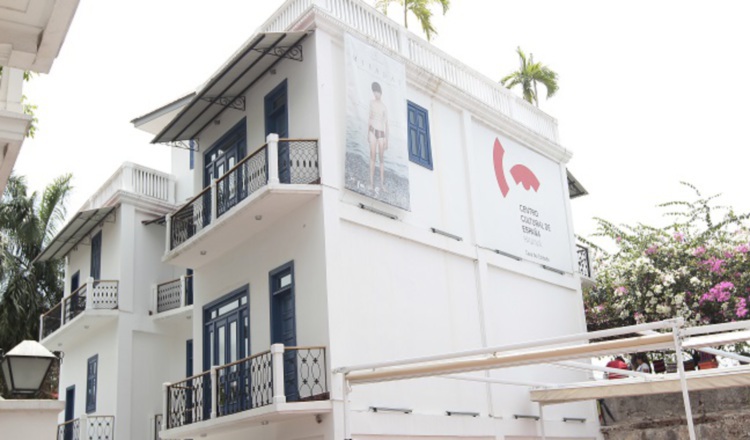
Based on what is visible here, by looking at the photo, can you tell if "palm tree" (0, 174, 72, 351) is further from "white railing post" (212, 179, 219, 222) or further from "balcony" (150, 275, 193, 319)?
"white railing post" (212, 179, 219, 222)

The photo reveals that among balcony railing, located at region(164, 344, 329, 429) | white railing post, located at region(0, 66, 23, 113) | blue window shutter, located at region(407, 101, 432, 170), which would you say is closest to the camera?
white railing post, located at region(0, 66, 23, 113)

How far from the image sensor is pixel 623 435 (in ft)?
61.3

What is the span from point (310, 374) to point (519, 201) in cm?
775

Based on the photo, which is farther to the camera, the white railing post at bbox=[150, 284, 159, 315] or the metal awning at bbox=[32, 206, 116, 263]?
the metal awning at bbox=[32, 206, 116, 263]

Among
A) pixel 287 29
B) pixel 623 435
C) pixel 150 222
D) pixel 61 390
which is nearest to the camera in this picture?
pixel 287 29

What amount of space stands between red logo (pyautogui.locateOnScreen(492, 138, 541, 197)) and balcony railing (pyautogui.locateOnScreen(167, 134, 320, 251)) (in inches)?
224

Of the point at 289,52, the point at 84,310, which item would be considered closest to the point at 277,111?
the point at 289,52

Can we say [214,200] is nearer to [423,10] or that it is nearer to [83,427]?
[83,427]

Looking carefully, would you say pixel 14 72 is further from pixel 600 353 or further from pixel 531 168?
pixel 531 168

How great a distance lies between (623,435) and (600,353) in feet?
29.8

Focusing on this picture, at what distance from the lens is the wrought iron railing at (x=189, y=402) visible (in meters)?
15.0

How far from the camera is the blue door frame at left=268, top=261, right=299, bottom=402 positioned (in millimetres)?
14158

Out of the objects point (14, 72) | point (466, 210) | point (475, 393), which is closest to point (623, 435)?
point (475, 393)

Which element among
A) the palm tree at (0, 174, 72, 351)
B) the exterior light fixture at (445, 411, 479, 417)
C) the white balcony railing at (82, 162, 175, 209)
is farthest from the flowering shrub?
the palm tree at (0, 174, 72, 351)
